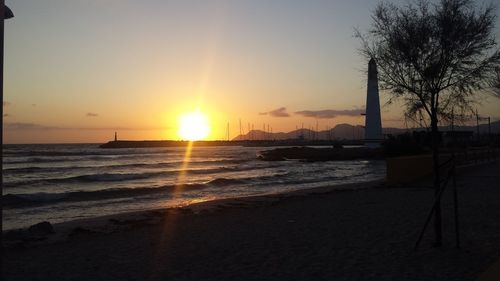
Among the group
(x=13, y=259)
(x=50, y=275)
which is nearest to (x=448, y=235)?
(x=50, y=275)

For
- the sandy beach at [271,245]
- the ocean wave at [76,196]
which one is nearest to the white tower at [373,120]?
the ocean wave at [76,196]

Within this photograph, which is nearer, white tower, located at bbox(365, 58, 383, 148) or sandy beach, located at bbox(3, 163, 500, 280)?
sandy beach, located at bbox(3, 163, 500, 280)

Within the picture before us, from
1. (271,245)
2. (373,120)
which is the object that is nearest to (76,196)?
(271,245)

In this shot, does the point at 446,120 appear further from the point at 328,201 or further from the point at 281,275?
the point at 328,201

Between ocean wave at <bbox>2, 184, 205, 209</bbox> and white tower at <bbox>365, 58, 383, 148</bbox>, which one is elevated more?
white tower at <bbox>365, 58, 383, 148</bbox>

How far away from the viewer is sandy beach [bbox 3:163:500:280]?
8077 millimetres

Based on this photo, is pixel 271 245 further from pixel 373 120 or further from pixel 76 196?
pixel 373 120

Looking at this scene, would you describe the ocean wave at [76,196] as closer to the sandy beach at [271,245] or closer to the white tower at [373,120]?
the sandy beach at [271,245]

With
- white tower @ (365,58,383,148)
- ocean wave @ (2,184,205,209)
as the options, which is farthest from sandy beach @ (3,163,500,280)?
white tower @ (365,58,383,148)

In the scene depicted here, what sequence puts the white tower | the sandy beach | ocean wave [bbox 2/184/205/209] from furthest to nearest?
the white tower < ocean wave [bbox 2/184/205/209] < the sandy beach

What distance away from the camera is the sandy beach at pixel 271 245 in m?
8.08

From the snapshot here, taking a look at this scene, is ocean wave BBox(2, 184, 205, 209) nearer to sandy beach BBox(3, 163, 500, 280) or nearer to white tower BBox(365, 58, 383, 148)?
sandy beach BBox(3, 163, 500, 280)

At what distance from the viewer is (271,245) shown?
10.4 metres

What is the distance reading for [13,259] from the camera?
10.2 meters
